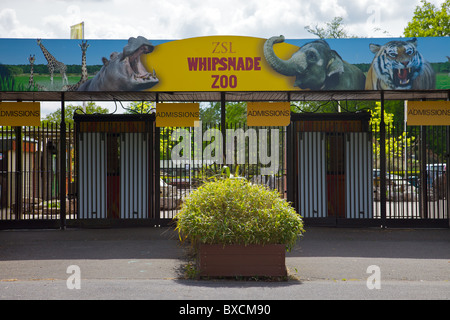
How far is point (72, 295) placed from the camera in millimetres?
6848

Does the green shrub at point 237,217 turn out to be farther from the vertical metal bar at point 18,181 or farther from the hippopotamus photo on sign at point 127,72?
the vertical metal bar at point 18,181

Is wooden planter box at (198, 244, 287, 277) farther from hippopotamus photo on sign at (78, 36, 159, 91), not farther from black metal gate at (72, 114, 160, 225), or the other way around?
black metal gate at (72, 114, 160, 225)

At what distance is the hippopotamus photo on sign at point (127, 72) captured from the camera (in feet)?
41.0

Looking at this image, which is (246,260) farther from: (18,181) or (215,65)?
(18,181)

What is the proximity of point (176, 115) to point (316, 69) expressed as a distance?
3.56m

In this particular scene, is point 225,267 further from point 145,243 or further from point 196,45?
point 196,45

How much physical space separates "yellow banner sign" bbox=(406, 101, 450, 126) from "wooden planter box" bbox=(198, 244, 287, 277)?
7.03 meters

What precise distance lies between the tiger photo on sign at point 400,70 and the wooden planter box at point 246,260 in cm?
609

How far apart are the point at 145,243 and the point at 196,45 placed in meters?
4.53

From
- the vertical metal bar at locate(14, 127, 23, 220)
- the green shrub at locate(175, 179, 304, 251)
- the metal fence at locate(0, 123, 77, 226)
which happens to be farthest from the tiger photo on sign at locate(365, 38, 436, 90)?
the vertical metal bar at locate(14, 127, 23, 220)

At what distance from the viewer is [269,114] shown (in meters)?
13.6

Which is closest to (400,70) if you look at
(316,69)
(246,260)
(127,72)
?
(316,69)

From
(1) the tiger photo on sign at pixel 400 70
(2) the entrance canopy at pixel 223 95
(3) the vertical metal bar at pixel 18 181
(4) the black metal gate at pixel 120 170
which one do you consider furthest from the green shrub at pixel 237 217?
(3) the vertical metal bar at pixel 18 181

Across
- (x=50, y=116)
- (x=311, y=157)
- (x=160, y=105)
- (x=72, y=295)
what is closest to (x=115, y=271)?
(x=72, y=295)
